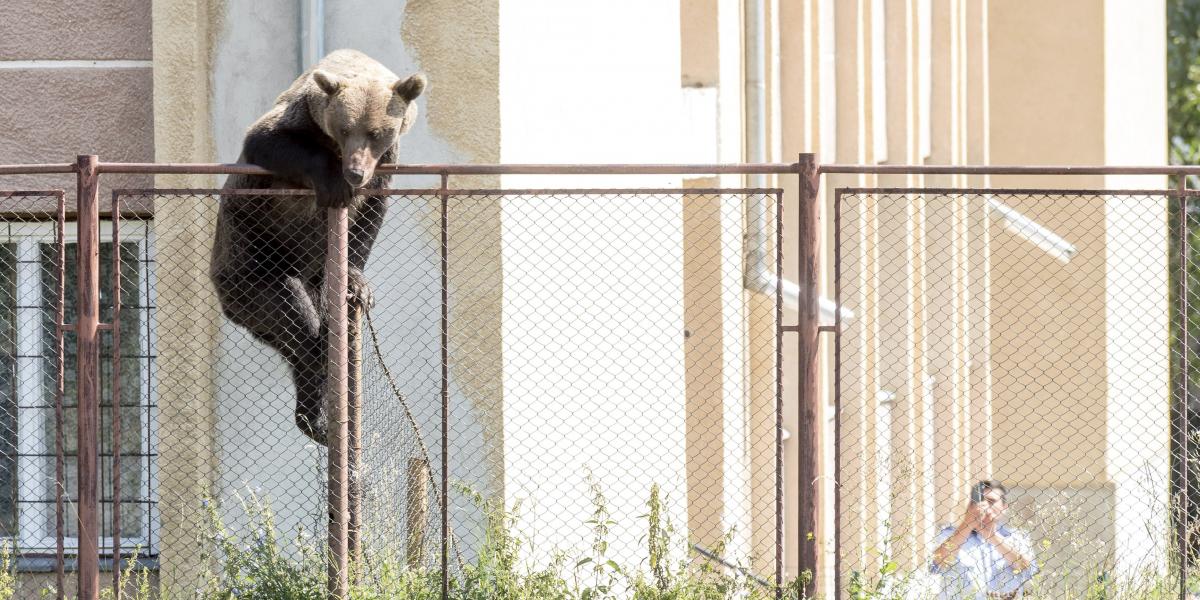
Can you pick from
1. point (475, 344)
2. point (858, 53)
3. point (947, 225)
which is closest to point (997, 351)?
point (947, 225)

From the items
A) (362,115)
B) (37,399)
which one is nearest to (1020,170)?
(362,115)

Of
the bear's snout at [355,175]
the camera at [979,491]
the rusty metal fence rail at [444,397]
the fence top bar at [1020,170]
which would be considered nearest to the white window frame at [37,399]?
the rusty metal fence rail at [444,397]

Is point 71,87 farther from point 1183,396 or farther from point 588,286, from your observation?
point 1183,396

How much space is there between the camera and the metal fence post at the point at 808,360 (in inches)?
261

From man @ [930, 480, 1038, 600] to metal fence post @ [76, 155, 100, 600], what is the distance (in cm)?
365

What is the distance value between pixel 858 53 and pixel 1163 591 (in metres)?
6.88

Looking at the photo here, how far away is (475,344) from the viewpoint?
7598 millimetres

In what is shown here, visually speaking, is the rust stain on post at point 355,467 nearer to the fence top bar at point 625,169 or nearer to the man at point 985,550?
the fence top bar at point 625,169

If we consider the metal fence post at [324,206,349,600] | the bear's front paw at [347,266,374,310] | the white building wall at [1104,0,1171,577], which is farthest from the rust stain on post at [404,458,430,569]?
the white building wall at [1104,0,1171,577]

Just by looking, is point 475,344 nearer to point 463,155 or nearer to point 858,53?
point 463,155

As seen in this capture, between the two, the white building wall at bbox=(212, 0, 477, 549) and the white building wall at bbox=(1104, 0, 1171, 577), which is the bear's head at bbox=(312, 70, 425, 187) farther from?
the white building wall at bbox=(1104, 0, 1171, 577)

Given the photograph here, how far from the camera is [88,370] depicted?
6.56 m

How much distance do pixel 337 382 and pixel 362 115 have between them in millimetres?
1121

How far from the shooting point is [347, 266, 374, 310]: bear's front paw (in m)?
6.79
